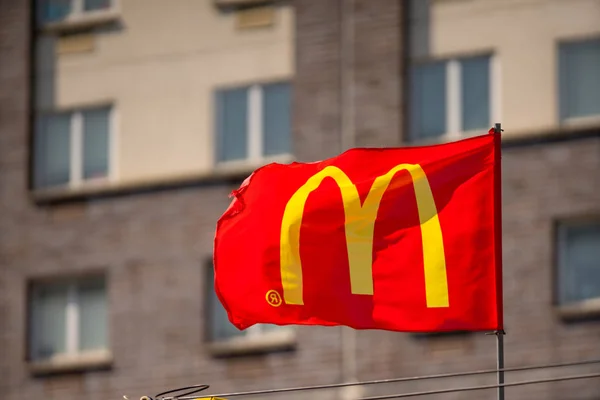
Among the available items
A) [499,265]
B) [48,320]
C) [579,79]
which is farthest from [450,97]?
[499,265]

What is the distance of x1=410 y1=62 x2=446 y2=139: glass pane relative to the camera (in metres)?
38.5

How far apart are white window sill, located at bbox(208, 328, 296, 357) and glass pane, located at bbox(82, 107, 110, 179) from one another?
3842mm

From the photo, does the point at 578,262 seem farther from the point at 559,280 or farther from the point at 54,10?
the point at 54,10

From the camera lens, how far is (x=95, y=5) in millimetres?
41844

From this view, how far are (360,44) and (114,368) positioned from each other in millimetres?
6751

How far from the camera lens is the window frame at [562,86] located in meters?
37.2

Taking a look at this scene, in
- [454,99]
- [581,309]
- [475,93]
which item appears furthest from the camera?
[454,99]

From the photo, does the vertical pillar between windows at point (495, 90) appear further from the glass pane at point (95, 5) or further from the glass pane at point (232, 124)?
the glass pane at point (95, 5)

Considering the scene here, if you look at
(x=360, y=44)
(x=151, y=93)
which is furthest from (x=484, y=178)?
(x=151, y=93)

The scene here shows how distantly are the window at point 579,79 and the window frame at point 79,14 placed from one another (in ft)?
27.0

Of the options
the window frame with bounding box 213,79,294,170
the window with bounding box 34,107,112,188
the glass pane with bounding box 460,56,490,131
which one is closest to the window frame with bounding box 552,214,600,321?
the glass pane with bounding box 460,56,490,131

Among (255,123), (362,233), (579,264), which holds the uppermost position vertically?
(255,123)

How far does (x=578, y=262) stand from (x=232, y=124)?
256 inches

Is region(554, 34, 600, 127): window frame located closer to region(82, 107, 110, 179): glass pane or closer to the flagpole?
region(82, 107, 110, 179): glass pane
